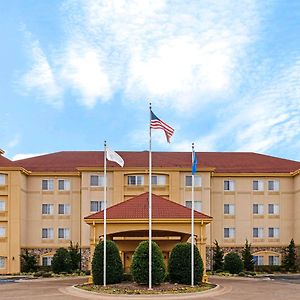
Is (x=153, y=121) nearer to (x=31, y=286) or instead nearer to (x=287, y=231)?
(x=31, y=286)

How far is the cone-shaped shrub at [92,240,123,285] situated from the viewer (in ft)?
110

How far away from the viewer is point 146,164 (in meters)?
56.1

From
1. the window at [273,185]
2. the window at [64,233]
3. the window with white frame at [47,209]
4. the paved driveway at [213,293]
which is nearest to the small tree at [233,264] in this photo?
the window at [273,185]

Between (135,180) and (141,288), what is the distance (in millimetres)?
25241

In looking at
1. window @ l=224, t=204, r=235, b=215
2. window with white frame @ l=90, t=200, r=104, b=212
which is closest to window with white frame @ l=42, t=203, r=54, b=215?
window with white frame @ l=90, t=200, r=104, b=212

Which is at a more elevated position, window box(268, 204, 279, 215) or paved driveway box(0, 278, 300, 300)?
window box(268, 204, 279, 215)

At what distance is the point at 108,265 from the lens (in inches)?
1314

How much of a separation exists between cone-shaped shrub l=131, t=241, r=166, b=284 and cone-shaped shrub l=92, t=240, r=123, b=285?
1848mm

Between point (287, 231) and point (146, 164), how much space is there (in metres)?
15.8

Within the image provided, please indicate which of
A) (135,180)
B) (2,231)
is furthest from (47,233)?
(135,180)

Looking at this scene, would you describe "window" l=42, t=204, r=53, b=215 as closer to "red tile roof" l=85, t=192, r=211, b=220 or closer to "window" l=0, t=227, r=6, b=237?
"window" l=0, t=227, r=6, b=237

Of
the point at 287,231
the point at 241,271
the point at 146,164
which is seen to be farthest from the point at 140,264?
the point at 287,231

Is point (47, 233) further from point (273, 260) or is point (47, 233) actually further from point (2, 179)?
point (273, 260)

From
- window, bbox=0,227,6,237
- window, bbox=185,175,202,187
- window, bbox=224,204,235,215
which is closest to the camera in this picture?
window, bbox=0,227,6,237
